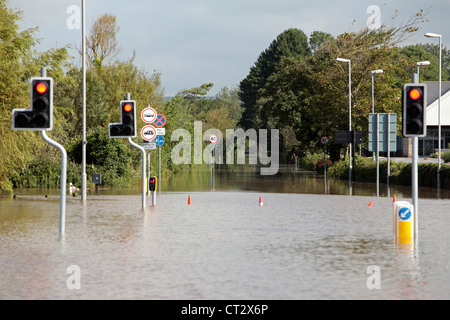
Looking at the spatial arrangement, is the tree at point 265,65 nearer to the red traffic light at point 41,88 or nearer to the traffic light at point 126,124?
the traffic light at point 126,124

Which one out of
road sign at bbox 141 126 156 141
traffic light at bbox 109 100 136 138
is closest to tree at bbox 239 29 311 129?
road sign at bbox 141 126 156 141

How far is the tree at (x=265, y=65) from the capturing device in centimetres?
10212

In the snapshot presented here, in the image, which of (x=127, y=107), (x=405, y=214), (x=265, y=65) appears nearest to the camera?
(x=405, y=214)

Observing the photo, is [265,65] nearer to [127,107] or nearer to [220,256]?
[127,107]

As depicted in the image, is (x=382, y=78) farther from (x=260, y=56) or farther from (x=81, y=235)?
(x=260, y=56)

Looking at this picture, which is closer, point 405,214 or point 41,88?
point 405,214

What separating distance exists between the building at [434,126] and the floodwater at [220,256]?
58.7m

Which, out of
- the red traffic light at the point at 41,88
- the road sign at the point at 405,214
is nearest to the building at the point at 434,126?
the road sign at the point at 405,214

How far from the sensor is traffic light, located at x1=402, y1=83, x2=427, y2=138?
14898 mm

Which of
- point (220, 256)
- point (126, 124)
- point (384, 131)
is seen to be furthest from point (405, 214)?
point (384, 131)

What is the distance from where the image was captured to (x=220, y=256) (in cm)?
1202

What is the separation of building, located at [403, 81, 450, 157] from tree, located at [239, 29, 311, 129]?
20801mm

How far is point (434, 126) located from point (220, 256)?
69.7 m
